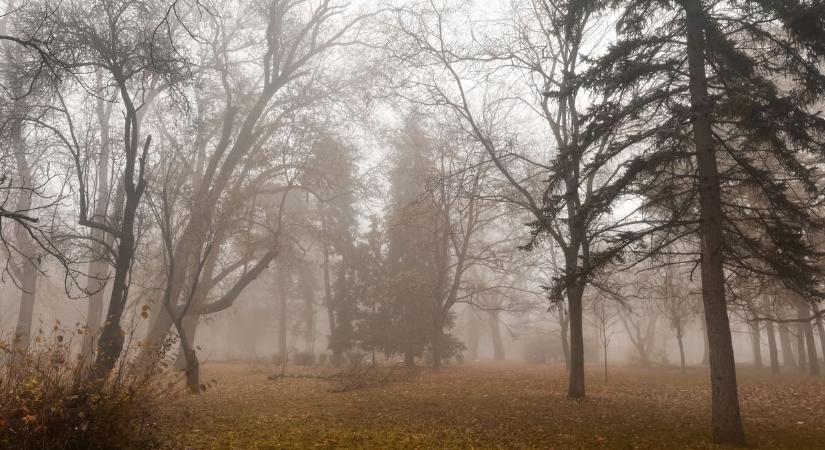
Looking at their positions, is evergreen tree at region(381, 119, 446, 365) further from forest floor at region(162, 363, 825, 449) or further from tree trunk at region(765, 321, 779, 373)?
tree trunk at region(765, 321, 779, 373)

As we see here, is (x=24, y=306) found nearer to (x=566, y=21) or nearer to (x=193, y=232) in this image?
(x=193, y=232)

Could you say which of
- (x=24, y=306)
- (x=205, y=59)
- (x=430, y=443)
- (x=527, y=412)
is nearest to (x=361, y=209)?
(x=205, y=59)

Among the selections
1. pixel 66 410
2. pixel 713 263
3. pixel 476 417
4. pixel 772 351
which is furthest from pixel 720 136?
pixel 772 351

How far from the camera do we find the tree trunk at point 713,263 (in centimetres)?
751

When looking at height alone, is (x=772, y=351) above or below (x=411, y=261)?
below

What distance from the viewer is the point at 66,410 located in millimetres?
5145

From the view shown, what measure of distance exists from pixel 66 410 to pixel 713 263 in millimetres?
9197

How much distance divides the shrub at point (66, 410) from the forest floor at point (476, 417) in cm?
87

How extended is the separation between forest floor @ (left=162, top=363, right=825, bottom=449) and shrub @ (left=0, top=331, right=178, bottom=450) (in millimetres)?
870

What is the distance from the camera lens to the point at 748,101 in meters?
6.86

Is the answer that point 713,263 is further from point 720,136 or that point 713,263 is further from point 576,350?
point 576,350

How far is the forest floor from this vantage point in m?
7.20

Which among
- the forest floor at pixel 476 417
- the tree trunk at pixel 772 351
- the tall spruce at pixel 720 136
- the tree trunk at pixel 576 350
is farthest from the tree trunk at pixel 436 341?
the tree trunk at pixel 772 351

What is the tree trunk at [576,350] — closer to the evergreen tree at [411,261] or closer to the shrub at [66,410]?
the evergreen tree at [411,261]
